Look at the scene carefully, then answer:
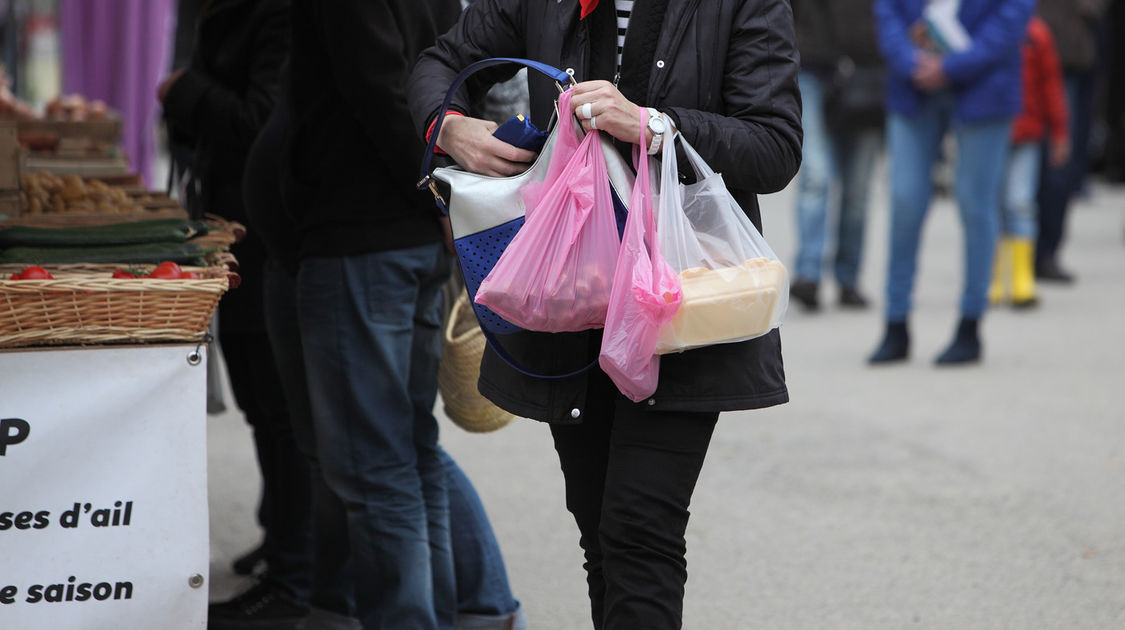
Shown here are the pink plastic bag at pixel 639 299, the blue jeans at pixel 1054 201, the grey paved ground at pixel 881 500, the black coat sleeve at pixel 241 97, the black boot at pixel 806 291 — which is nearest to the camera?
the pink plastic bag at pixel 639 299

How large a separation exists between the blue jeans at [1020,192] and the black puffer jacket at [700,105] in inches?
248

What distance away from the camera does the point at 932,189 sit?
688 cm

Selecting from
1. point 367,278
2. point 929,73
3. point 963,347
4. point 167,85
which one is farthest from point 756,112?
point 963,347

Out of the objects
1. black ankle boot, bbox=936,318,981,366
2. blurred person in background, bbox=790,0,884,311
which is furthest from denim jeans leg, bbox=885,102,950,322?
blurred person in background, bbox=790,0,884,311

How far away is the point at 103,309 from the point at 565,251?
1.02m

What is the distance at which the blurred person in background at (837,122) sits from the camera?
27.6 ft

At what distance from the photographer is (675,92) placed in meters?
2.46

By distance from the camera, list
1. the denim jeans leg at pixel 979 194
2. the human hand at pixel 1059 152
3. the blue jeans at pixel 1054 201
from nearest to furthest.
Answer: the denim jeans leg at pixel 979 194 < the human hand at pixel 1059 152 < the blue jeans at pixel 1054 201

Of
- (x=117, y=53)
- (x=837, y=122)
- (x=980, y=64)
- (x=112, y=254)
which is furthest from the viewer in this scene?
(x=837, y=122)

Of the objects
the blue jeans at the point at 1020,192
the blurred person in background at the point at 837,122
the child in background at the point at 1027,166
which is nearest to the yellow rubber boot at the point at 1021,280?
the child in background at the point at 1027,166

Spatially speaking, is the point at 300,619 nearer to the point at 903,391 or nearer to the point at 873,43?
the point at 903,391

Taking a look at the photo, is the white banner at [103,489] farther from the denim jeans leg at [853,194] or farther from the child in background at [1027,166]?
the child in background at [1027,166]

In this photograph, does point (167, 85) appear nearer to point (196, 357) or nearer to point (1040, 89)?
point (196, 357)

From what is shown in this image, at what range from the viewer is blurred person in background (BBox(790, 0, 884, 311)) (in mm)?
8398
